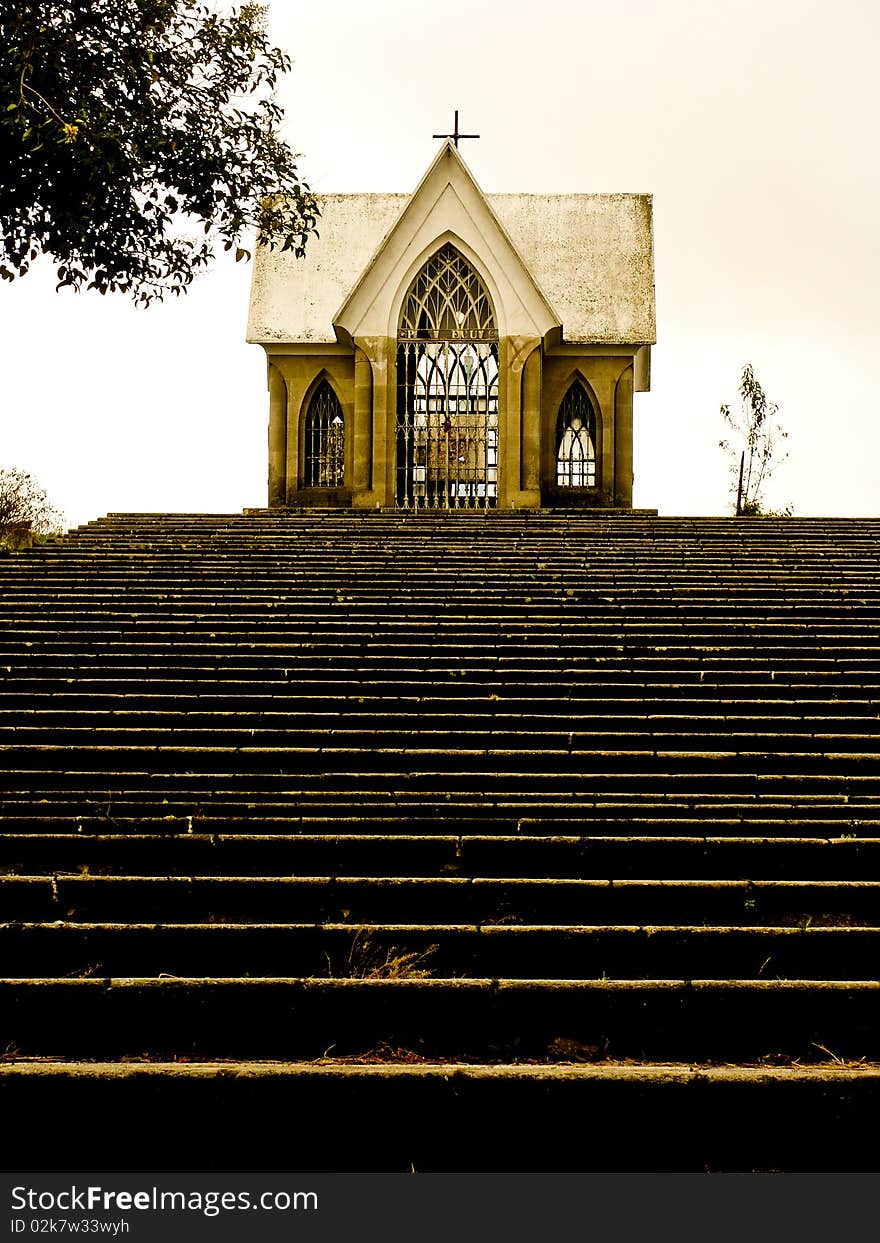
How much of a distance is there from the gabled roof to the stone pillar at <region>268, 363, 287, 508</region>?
843 mm

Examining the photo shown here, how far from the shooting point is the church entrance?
1844cm

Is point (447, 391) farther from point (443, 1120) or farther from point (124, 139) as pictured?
point (443, 1120)

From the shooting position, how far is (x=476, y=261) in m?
18.3

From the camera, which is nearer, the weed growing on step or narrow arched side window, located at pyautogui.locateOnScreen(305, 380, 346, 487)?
the weed growing on step

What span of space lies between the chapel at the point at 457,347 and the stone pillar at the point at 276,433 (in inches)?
1.2

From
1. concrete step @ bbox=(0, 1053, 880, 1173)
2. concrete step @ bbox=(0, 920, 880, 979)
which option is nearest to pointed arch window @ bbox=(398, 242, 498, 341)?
concrete step @ bbox=(0, 920, 880, 979)

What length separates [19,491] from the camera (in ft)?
85.0

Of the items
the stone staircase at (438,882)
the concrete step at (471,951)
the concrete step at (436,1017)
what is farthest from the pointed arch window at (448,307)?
the concrete step at (436,1017)

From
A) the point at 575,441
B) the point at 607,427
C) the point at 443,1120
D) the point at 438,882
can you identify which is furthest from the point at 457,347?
the point at 443,1120

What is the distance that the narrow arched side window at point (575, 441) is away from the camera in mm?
20375

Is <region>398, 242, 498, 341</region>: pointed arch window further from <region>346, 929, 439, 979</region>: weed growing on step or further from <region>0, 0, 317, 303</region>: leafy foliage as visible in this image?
<region>346, 929, 439, 979</region>: weed growing on step

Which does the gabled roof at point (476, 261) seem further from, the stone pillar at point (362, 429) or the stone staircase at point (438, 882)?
the stone staircase at point (438, 882)

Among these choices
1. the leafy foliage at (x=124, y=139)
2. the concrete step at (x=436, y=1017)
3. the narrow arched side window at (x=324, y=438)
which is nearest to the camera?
the concrete step at (x=436, y=1017)
